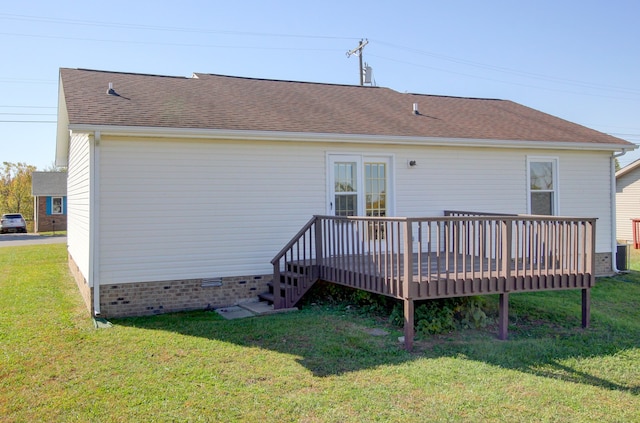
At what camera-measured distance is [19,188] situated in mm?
43250

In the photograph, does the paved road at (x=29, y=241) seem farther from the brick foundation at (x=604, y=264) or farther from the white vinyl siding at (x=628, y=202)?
the white vinyl siding at (x=628, y=202)

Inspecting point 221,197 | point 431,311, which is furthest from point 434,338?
point 221,197

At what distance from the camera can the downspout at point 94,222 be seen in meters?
7.96

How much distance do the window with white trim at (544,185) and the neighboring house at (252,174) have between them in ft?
0.09

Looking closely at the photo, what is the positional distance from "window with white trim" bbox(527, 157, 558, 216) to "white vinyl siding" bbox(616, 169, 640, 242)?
1432 cm

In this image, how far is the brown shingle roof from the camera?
8.76 metres

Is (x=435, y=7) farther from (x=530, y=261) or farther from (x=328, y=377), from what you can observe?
(x=328, y=377)

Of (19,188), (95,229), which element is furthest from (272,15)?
(19,188)

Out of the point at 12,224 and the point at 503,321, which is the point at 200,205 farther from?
the point at 12,224

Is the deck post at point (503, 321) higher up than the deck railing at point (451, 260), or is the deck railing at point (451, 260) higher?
the deck railing at point (451, 260)

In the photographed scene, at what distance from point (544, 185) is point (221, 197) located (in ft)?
23.4

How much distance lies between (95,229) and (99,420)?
4.24 m

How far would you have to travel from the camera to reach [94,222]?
26.1ft

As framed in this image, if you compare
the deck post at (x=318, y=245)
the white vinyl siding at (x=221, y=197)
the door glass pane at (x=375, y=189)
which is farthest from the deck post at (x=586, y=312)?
the deck post at (x=318, y=245)
